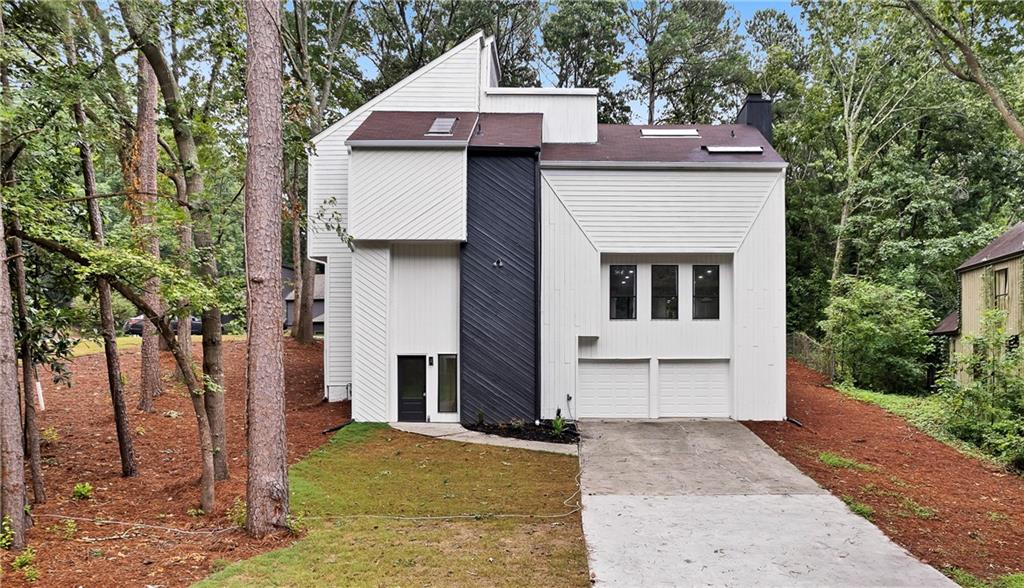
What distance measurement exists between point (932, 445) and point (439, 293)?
401 inches

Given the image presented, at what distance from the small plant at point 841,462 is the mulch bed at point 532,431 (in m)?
4.18

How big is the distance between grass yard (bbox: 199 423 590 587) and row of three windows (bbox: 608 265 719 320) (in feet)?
13.8

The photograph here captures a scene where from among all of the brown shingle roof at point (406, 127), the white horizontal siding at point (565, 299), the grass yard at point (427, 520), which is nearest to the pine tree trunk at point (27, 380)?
the grass yard at point (427, 520)

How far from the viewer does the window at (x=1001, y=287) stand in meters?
13.3

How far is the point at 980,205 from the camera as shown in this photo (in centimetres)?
1938

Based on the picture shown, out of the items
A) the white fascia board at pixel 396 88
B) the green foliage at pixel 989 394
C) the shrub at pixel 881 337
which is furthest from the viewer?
the shrub at pixel 881 337

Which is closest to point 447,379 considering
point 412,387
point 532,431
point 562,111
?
point 412,387

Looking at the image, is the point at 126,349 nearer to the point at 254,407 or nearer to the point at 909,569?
the point at 254,407

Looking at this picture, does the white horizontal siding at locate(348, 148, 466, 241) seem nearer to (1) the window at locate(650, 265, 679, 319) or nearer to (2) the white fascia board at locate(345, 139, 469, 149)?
(2) the white fascia board at locate(345, 139, 469, 149)

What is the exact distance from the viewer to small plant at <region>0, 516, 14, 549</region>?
441cm

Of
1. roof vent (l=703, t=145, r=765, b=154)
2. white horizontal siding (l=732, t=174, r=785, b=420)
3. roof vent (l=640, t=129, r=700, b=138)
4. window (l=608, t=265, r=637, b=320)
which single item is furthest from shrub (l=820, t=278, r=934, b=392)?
window (l=608, t=265, r=637, b=320)

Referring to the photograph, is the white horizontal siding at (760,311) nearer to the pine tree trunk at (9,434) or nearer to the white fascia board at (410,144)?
the white fascia board at (410,144)

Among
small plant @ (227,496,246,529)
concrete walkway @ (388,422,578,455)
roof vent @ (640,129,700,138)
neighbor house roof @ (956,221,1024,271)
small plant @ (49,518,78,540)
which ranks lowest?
concrete walkway @ (388,422,578,455)

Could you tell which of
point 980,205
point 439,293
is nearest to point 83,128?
point 439,293
